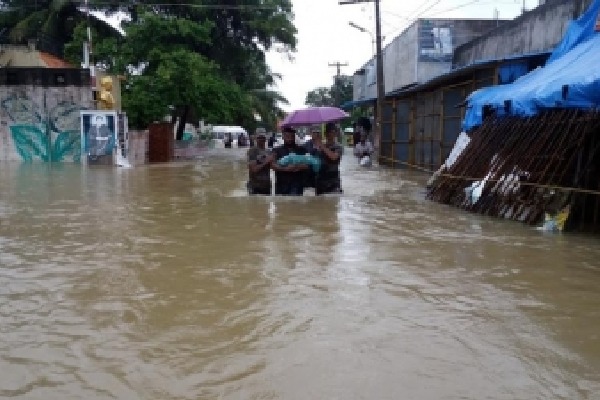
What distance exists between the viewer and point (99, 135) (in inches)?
880

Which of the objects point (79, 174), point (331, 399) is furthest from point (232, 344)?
point (79, 174)

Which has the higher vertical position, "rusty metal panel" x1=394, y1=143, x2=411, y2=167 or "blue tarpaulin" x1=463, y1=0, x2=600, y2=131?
"blue tarpaulin" x1=463, y1=0, x2=600, y2=131

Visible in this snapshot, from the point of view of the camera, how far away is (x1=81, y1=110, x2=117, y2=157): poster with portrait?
22.3 m

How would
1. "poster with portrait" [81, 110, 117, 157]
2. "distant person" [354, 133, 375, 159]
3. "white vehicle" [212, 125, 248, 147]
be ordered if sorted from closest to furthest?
"poster with portrait" [81, 110, 117, 157] → "distant person" [354, 133, 375, 159] → "white vehicle" [212, 125, 248, 147]

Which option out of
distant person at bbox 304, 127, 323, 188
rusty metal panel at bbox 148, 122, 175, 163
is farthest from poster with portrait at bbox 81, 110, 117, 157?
distant person at bbox 304, 127, 323, 188

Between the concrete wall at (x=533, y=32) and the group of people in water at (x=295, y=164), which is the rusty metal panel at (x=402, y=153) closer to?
the concrete wall at (x=533, y=32)

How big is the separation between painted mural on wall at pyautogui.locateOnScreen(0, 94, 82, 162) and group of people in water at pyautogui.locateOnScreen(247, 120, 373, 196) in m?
14.0

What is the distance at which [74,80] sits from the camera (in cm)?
2269

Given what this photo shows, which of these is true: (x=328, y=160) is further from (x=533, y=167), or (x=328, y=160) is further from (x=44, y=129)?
(x=44, y=129)

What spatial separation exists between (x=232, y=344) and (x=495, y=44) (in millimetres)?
16910

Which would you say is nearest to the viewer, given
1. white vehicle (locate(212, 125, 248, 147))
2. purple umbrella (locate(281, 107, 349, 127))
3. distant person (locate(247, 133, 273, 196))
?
distant person (locate(247, 133, 273, 196))

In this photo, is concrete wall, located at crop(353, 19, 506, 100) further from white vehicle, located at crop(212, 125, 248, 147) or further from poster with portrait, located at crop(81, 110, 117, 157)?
white vehicle, located at crop(212, 125, 248, 147)

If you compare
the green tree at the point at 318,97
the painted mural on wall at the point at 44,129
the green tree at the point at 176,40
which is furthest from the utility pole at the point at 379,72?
the green tree at the point at 318,97

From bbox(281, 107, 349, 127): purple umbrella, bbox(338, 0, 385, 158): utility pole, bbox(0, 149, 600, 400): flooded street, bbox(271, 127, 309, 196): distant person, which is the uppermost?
bbox(338, 0, 385, 158): utility pole
